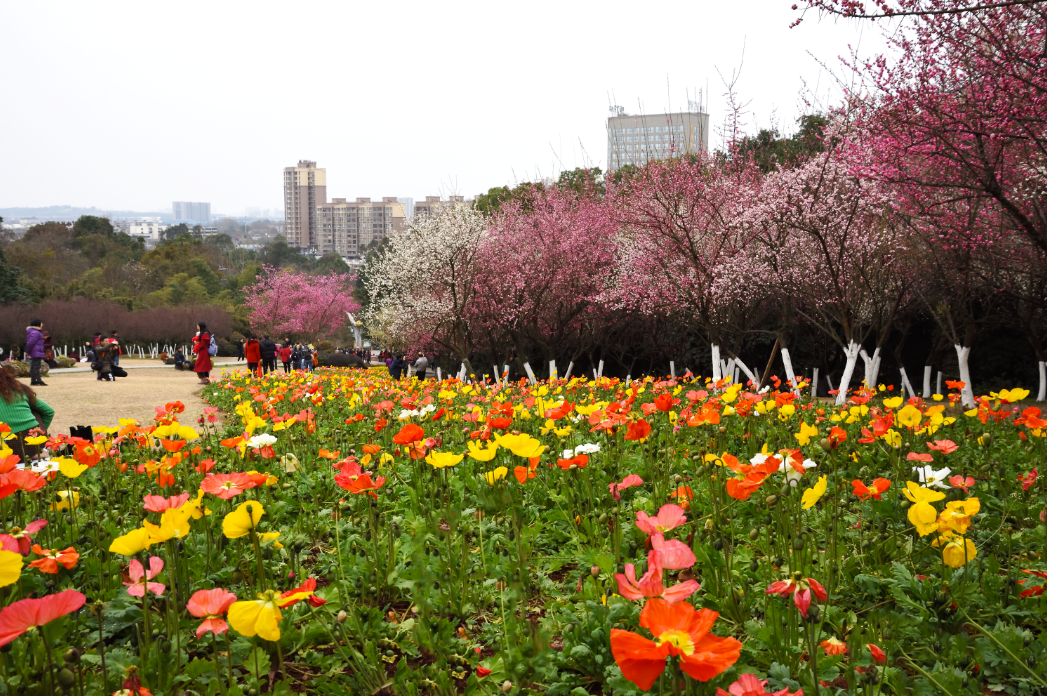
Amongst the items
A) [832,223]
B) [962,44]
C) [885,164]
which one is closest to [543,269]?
[832,223]

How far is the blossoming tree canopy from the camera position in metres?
48.2

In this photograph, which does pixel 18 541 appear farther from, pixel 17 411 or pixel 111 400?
pixel 111 400

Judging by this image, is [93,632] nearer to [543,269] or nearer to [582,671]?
[582,671]

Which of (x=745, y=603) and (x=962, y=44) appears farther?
(x=962, y=44)

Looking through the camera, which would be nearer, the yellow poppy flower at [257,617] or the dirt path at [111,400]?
the yellow poppy flower at [257,617]

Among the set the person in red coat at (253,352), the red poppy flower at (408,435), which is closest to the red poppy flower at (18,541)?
the red poppy flower at (408,435)

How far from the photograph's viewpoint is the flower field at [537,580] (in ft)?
4.71

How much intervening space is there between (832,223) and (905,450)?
8359mm

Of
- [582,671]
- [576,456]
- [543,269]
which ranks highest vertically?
[543,269]

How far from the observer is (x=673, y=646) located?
3.15 ft

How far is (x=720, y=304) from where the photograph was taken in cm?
1344

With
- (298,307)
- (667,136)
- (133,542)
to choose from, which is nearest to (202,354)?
(667,136)

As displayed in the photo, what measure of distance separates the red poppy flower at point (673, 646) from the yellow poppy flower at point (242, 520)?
107 centimetres

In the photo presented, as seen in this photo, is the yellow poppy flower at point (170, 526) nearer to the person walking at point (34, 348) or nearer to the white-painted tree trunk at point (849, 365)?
the white-painted tree trunk at point (849, 365)
